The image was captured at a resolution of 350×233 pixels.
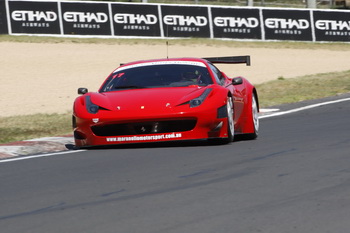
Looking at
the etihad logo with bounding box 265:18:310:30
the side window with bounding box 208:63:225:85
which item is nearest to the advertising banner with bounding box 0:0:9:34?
the etihad logo with bounding box 265:18:310:30

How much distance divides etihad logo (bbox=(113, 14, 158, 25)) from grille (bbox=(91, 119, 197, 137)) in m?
26.1

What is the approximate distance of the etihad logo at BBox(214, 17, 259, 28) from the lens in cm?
3709

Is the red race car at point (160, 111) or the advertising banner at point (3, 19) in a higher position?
the red race car at point (160, 111)

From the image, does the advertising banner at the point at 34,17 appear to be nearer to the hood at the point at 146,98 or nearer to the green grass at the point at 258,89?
the green grass at the point at 258,89

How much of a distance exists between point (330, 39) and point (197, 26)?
5.32 meters

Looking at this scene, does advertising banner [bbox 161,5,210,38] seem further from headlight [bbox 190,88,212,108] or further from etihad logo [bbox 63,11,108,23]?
headlight [bbox 190,88,212,108]

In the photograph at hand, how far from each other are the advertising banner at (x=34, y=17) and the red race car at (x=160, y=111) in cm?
2387

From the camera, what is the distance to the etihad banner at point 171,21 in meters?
35.6

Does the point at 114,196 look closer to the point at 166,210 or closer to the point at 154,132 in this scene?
the point at 166,210

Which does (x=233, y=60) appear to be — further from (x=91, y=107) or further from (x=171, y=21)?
(x=171, y=21)

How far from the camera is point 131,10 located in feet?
119

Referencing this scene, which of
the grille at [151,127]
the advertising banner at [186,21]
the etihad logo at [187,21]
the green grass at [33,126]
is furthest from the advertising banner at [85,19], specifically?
the grille at [151,127]

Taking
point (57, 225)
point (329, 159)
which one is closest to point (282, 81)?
point (329, 159)

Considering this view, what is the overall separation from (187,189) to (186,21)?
1193 inches
